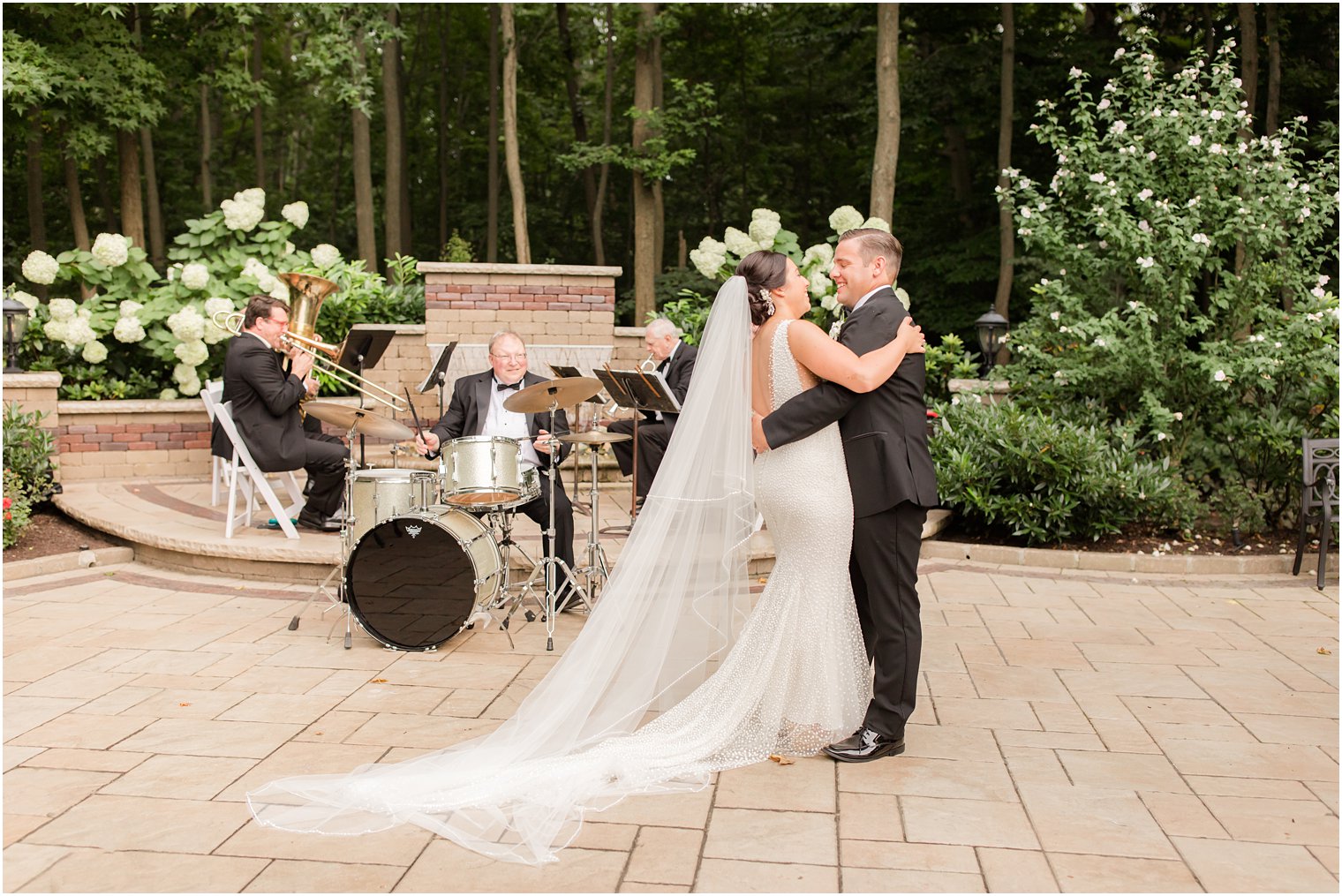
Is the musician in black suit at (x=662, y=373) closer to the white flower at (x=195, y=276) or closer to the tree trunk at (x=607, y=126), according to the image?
the white flower at (x=195, y=276)

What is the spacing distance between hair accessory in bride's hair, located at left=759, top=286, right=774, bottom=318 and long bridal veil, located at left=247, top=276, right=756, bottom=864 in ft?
0.26

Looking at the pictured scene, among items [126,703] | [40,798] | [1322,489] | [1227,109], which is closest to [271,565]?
[126,703]

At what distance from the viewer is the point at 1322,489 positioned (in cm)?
775

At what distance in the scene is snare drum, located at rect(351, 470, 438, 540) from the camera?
595 centimetres

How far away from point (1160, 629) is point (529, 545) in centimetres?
395

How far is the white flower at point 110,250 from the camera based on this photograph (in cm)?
1105

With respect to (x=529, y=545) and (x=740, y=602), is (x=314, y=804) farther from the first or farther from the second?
(x=529, y=545)

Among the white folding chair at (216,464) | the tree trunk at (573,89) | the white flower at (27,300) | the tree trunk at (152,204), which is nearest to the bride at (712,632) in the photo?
the white folding chair at (216,464)

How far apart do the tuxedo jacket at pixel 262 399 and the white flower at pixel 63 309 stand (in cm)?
379

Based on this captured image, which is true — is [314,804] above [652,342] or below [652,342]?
below

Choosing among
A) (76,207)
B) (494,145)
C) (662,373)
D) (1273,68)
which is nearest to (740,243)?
(662,373)

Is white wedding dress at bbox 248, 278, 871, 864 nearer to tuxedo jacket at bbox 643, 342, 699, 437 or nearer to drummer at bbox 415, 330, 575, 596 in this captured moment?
drummer at bbox 415, 330, 575, 596

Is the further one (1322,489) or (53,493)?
(53,493)

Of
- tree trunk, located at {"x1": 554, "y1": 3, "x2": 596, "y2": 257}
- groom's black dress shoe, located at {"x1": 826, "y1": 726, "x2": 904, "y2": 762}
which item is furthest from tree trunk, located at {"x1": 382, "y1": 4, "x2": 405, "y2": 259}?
groom's black dress shoe, located at {"x1": 826, "y1": 726, "x2": 904, "y2": 762}
